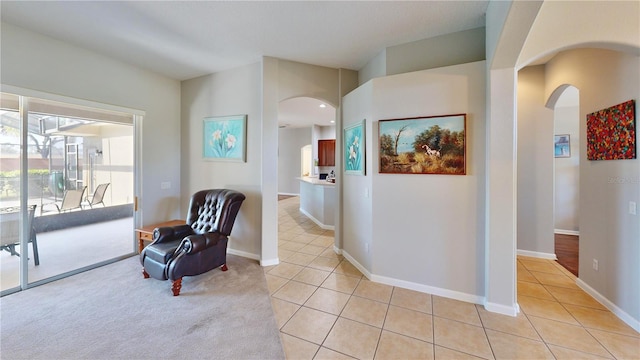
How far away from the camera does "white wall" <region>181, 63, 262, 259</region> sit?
11.9 ft

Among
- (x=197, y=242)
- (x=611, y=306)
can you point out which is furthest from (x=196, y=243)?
(x=611, y=306)

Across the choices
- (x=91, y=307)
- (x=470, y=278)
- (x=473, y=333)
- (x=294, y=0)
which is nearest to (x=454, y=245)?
(x=470, y=278)

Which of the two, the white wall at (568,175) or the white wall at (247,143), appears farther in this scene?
the white wall at (568,175)

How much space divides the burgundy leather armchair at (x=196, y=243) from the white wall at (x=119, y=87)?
3.48 feet

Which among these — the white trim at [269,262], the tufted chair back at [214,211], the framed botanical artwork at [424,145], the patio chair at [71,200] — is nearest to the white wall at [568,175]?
the framed botanical artwork at [424,145]

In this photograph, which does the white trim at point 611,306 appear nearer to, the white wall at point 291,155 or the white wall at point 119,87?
the white wall at point 119,87

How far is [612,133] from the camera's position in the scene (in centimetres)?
236

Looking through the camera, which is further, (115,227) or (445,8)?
(115,227)

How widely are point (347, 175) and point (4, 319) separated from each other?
12.6 ft

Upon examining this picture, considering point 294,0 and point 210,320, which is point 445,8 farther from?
point 210,320

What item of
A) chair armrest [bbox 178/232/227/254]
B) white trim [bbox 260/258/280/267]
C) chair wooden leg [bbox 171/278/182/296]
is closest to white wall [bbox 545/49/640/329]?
white trim [bbox 260/258/280/267]

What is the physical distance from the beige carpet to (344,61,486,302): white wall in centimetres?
157

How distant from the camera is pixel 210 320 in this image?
87.7 inches

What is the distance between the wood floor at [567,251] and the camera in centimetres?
337
